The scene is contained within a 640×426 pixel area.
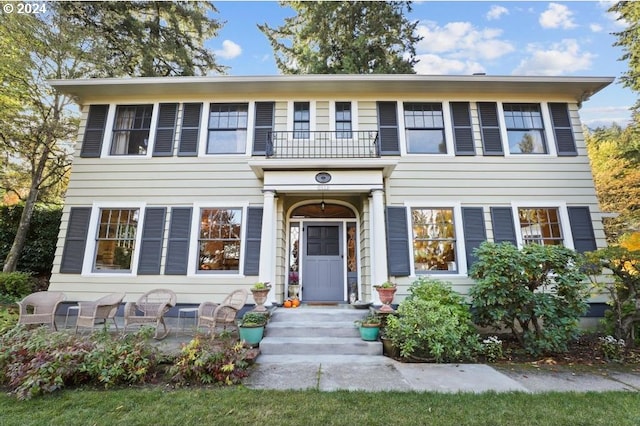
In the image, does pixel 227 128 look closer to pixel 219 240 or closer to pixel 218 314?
pixel 219 240

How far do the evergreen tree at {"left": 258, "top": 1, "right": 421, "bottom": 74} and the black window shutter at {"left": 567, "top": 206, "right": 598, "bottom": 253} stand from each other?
27.1 feet

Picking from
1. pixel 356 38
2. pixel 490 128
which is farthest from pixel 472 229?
pixel 356 38

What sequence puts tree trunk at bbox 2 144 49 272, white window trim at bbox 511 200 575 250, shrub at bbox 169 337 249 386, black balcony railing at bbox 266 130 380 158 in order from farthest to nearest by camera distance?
tree trunk at bbox 2 144 49 272 → black balcony railing at bbox 266 130 380 158 → white window trim at bbox 511 200 575 250 → shrub at bbox 169 337 249 386

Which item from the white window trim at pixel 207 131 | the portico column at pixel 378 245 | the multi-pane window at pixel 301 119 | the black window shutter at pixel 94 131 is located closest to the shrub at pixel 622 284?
the portico column at pixel 378 245

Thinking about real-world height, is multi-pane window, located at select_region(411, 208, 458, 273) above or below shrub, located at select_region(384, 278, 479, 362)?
above

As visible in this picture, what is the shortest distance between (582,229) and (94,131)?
12.0 metres

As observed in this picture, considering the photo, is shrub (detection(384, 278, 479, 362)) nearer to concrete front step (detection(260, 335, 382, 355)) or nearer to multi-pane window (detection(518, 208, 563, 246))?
concrete front step (detection(260, 335, 382, 355))

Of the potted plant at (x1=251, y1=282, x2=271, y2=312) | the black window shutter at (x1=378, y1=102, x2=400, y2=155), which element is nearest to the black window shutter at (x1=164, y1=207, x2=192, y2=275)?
the potted plant at (x1=251, y1=282, x2=271, y2=312)

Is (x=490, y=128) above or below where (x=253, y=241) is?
above

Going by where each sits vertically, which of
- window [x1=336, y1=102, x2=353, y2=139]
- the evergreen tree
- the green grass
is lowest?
the green grass

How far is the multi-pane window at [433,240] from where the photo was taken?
6.43m

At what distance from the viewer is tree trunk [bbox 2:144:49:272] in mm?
8102

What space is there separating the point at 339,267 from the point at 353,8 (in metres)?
11.4

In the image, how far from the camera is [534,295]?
487cm
